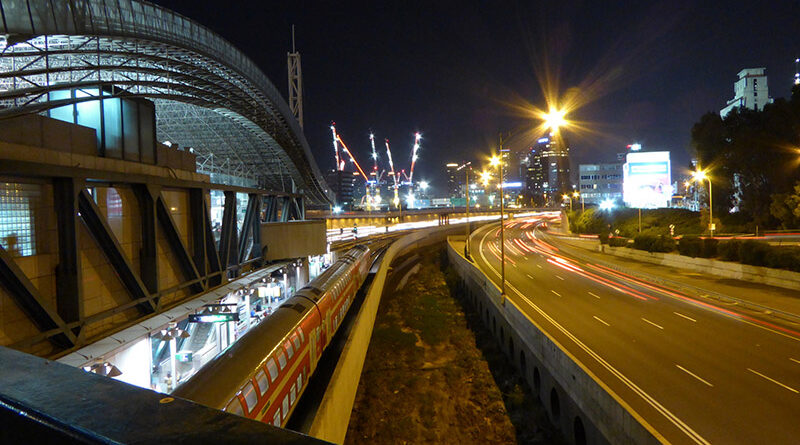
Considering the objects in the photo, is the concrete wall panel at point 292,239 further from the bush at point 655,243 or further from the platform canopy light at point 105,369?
the bush at point 655,243

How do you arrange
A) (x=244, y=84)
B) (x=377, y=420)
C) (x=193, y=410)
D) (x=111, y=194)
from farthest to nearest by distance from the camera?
(x=244, y=84), (x=377, y=420), (x=111, y=194), (x=193, y=410)

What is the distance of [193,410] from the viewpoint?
1.77 m

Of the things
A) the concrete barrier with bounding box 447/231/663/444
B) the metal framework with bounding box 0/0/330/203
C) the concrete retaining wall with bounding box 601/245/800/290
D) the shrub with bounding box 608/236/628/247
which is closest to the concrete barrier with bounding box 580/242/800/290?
the concrete retaining wall with bounding box 601/245/800/290

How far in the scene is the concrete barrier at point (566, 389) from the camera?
10.4 metres

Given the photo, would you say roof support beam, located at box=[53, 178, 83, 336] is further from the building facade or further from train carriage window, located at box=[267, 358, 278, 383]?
the building facade

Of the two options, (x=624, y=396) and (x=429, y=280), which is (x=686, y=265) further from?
(x=624, y=396)

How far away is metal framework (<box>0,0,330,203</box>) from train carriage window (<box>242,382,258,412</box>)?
323 inches

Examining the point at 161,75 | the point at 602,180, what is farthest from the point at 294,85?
the point at 602,180

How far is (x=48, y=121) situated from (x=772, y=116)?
188 ft

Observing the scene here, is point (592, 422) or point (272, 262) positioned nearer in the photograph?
point (592, 422)

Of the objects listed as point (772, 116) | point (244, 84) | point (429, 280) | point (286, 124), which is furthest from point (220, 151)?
point (772, 116)

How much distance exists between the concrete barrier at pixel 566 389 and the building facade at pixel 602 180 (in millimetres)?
109267

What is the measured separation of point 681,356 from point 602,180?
12034 centimetres

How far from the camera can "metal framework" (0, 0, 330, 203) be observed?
53.0 feet
